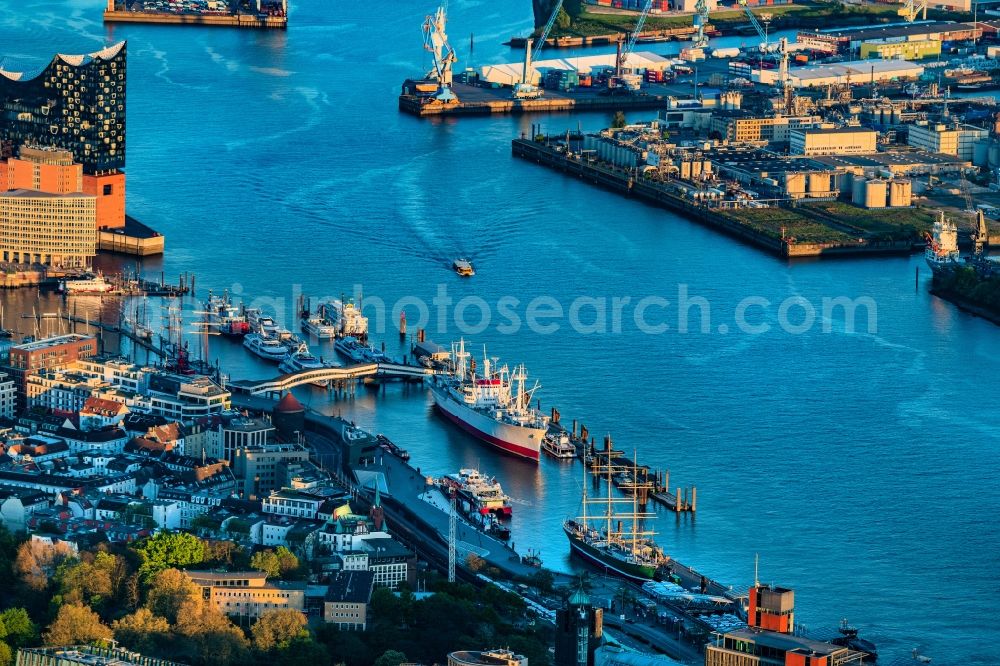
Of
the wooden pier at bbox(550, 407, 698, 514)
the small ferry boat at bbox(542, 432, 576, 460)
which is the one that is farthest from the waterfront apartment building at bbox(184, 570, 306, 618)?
the small ferry boat at bbox(542, 432, 576, 460)

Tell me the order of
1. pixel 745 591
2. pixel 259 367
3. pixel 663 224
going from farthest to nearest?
pixel 663 224 < pixel 259 367 < pixel 745 591

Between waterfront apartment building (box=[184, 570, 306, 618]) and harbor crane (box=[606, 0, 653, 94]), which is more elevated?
harbor crane (box=[606, 0, 653, 94])

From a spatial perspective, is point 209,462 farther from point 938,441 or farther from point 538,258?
point 538,258

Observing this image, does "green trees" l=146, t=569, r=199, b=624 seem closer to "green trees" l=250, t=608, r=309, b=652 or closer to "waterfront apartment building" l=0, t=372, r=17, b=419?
"green trees" l=250, t=608, r=309, b=652

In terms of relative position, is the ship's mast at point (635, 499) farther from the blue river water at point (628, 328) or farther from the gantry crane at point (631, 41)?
the gantry crane at point (631, 41)

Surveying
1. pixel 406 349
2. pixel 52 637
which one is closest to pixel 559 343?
pixel 406 349

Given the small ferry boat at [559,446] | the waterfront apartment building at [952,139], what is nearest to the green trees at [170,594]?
the small ferry boat at [559,446]
